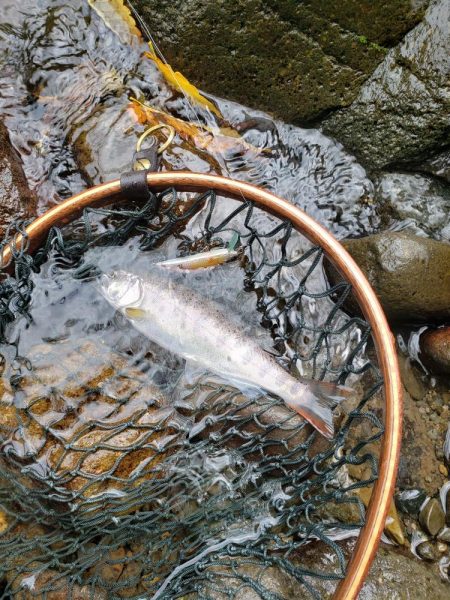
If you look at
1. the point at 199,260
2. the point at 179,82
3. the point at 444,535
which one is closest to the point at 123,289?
the point at 199,260

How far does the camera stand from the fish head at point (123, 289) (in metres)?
3.52

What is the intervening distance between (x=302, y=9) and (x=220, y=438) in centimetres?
318

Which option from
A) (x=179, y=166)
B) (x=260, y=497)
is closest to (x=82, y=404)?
(x=260, y=497)

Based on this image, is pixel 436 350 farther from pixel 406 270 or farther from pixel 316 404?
pixel 316 404

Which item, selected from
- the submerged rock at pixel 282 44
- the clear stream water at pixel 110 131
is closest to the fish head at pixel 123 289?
the clear stream water at pixel 110 131

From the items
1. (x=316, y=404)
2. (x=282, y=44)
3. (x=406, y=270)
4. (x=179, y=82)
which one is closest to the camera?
(x=316, y=404)

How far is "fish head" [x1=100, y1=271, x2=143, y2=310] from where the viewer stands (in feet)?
11.5

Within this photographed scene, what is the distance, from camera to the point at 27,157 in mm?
4141

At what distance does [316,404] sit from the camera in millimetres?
3182

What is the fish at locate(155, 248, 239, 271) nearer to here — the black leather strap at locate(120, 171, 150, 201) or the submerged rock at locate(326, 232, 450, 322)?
the black leather strap at locate(120, 171, 150, 201)

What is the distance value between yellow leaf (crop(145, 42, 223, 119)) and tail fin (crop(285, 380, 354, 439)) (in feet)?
8.32

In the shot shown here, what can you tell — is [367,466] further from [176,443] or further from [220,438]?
[176,443]

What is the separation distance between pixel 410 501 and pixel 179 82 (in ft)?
12.4

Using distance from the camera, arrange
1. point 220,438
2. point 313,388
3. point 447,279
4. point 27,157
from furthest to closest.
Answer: point 27,157 → point 447,279 → point 220,438 → point 313,388
